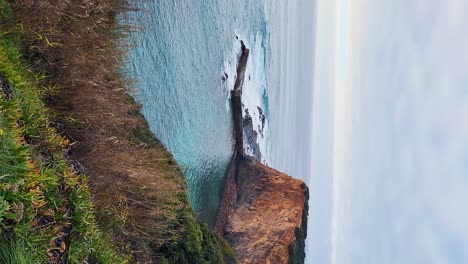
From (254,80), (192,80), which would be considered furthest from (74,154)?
(254,80)

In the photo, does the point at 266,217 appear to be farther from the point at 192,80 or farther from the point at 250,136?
the point at 250,136

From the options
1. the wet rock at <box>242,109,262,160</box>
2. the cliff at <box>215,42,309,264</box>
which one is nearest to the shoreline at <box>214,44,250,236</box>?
the cliff at <box>215,42,309,264</box>

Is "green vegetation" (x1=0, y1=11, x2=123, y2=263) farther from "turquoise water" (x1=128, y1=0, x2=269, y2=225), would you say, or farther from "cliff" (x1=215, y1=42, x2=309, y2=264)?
"cliff" (x1=215, y1=42, x2=309, y2=264)

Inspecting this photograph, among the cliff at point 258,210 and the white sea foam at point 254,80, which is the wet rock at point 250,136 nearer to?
the white sea foam at point 254,80

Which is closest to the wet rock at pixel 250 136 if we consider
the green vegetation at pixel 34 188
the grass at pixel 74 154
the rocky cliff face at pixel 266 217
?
the rocky cliff face at pixel 266 217

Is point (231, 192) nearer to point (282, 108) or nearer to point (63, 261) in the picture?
point (63, 261)

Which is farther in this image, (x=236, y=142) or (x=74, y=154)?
(x=236, y=142)
